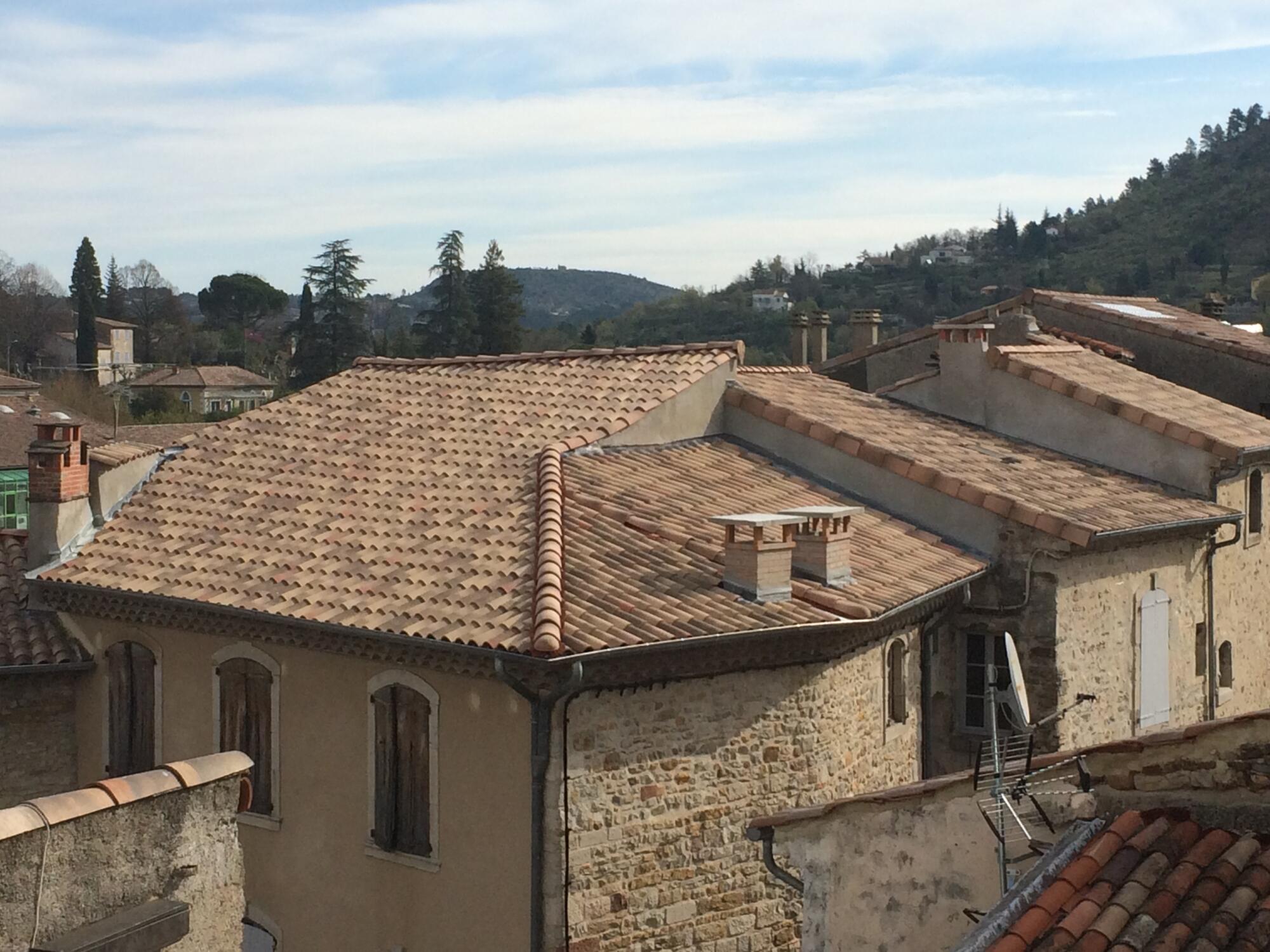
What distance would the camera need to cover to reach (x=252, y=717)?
1468 cm

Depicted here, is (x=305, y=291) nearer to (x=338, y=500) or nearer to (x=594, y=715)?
(x=338, y=500)

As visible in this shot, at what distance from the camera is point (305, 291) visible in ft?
210

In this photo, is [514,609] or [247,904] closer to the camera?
[514,609]

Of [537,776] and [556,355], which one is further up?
[556,355]

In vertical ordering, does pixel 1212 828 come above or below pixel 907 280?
below

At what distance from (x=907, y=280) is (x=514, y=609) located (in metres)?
74.5

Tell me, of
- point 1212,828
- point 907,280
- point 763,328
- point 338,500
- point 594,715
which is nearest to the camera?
point 1212,828

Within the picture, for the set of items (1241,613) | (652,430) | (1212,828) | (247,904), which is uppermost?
(652,430)

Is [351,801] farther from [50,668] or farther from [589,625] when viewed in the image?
[50,668]

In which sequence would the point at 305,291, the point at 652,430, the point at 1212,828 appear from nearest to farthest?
the point at 1212,828 → the point at 652,430 → the point at 305,291

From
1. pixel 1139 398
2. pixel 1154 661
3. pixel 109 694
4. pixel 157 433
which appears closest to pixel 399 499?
pixel 109 694

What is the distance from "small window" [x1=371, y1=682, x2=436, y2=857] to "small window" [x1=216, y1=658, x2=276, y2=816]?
4.50 feet

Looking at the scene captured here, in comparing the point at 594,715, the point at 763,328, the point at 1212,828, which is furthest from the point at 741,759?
the point at 763,328

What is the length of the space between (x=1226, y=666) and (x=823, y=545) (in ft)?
28.9
